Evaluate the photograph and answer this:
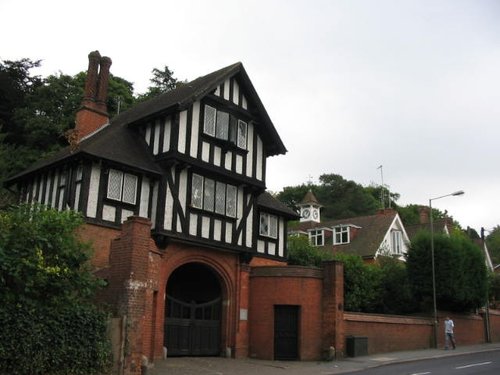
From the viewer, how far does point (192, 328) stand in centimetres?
2228

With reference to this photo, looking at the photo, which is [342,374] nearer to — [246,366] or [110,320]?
[246,366]

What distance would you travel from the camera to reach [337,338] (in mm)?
23094

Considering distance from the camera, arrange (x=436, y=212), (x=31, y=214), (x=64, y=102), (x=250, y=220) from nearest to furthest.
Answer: (x=31, y=214) → (x=250, y=220) → (x=64, y=102) → (x=436, y=212)

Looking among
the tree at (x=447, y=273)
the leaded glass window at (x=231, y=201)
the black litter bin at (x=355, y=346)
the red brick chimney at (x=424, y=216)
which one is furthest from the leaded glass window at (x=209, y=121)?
the red brick chimney at (x=424, y=216)

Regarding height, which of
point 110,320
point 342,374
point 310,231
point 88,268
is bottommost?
point 342,374

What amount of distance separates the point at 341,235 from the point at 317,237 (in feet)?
12.2

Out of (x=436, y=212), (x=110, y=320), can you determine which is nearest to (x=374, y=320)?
(x=110, y=320)

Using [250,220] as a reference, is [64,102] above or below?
above

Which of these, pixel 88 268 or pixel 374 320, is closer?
pixel 88 268

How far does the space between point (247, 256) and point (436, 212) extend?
202ft

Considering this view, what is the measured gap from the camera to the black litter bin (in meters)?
23.4

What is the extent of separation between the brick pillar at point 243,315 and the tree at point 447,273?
1078 centimetres

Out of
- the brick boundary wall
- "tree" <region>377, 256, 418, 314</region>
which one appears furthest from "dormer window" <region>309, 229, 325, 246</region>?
the brick boundary wall

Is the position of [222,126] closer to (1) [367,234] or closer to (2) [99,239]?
(2) [99,239]
